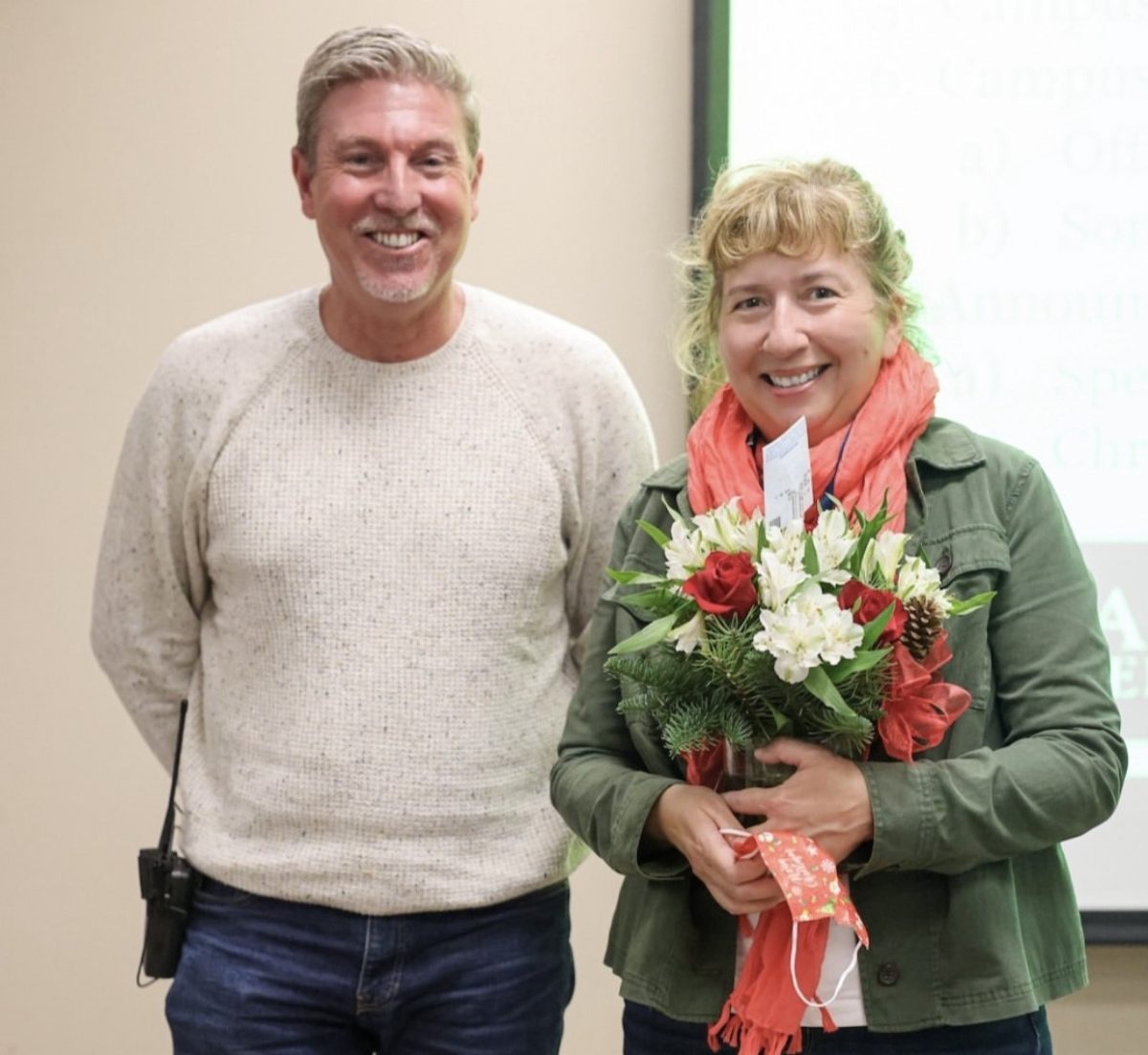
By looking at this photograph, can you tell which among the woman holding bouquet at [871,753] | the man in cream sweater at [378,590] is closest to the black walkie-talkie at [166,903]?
the man in cream sweater at [378,590]

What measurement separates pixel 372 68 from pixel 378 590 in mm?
668

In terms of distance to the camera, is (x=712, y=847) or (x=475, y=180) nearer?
(x=712, y=847)

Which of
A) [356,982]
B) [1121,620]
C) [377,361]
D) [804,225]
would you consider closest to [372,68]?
[377,361]

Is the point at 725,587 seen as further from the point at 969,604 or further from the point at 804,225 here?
the point at 804,225

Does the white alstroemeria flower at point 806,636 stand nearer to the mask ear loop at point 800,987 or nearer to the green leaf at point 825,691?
the green leaf at point 825,691

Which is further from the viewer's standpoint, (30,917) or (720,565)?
(30,917)

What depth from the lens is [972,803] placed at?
1.46m

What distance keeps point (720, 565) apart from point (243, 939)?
0.88m

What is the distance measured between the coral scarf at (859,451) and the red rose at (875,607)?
0.18 m

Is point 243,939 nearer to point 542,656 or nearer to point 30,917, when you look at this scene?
point 542,656

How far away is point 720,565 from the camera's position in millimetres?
1434

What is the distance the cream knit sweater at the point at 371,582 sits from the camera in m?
1.90

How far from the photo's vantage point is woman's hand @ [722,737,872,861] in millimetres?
1459

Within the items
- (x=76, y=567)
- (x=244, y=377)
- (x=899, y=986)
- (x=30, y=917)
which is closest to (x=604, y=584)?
(x=244, y=377)
